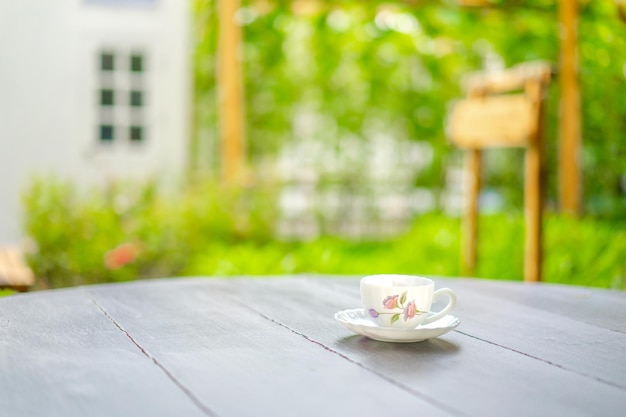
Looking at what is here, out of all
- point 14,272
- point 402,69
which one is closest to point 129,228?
point 14,272

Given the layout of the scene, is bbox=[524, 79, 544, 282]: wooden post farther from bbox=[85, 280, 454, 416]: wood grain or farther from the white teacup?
the white teacup

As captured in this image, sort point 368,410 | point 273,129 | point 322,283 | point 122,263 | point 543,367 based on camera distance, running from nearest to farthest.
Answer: point 368,410, point 543,367, point 322,283, point 122,263, point 273,129

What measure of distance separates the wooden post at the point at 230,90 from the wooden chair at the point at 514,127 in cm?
164

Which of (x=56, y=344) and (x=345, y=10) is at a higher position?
(x=345, y=10)

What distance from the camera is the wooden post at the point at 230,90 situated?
5.57 meters

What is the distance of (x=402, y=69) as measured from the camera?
7.27 metres

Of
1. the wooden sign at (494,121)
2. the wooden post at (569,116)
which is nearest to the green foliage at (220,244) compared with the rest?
the wooden post at (569,116)

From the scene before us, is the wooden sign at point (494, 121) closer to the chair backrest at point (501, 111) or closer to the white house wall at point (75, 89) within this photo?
the chair backrest at point (501, 111)

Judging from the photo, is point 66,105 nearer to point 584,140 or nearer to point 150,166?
point 150,166

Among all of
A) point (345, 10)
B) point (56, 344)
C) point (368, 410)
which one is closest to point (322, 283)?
→ point (56, 344)

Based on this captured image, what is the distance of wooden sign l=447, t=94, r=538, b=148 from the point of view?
3.72 m

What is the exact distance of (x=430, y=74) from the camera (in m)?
7.18

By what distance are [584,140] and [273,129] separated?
2.61 metres

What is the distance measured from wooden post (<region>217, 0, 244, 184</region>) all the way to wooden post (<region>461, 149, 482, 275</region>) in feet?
5.26
